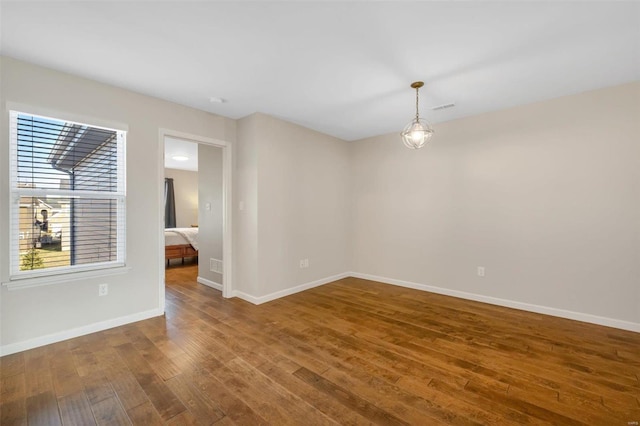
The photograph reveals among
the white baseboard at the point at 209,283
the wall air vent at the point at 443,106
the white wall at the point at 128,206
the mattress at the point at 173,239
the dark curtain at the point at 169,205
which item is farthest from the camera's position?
the dark curtain at the point at 169,205

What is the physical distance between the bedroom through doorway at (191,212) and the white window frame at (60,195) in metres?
0.77

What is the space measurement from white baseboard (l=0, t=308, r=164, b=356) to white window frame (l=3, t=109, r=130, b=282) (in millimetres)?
496

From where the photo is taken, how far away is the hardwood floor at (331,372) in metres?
1.66

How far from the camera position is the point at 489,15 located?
5.98 feet

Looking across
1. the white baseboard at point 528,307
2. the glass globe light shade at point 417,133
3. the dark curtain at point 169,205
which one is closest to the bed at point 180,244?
the dark curtain at point 169,205

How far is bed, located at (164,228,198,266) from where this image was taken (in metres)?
5.85

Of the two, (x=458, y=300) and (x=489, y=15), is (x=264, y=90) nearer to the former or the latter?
(x=489, y=15)

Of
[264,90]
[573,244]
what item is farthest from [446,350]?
[264,90]

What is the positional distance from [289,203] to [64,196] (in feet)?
8.18

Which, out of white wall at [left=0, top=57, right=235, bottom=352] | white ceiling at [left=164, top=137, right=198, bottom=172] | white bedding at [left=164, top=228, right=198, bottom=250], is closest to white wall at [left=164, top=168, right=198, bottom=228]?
white ceiling at [left=164, top=137, right=198, bottom=172]

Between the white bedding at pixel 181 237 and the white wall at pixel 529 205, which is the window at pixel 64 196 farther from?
the white wall at pixel 529 205

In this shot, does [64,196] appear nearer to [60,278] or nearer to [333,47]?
[60,278]

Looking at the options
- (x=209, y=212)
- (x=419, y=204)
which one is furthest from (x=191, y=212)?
(x=419, y=204)

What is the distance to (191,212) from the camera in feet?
29.9
